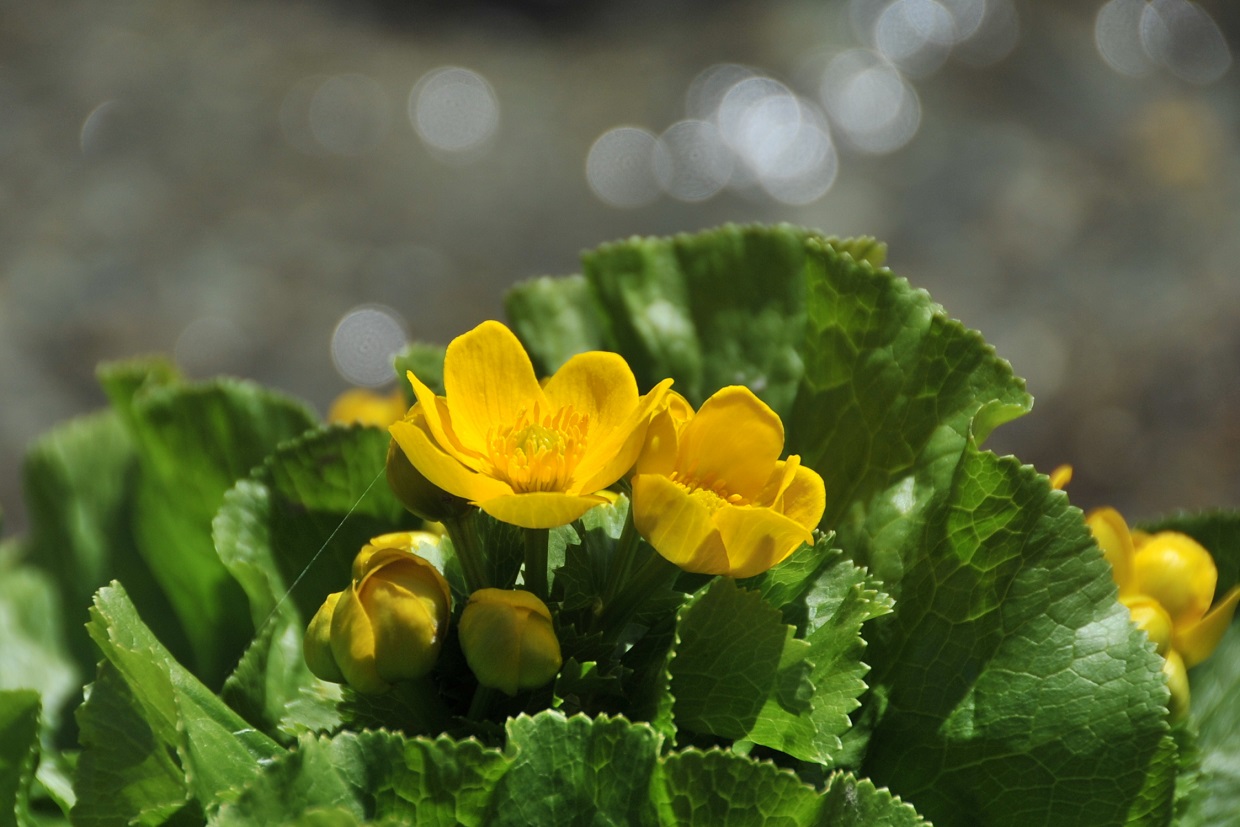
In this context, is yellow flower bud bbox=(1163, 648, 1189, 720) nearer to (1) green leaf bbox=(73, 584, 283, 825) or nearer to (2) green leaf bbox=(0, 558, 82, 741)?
(1) green leaf bbox=(73, 584, 283, 825)

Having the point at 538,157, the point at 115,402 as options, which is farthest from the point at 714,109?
the point at 115,402

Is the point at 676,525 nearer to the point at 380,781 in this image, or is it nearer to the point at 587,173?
the point at 380,781

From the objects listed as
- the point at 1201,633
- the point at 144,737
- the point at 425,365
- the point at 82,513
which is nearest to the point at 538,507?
the point at 144,737

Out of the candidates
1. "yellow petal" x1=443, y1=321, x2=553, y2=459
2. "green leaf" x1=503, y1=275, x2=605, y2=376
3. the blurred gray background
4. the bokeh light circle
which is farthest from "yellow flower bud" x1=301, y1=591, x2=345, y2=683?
the bokeh light circle

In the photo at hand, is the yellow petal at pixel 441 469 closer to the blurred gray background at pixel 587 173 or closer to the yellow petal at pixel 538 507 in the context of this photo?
the yellow petal at pixel 538 507

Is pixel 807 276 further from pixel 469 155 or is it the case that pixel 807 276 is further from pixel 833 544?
pixel 469 155

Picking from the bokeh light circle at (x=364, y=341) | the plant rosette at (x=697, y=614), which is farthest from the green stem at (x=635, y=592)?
the bokeh light circle at (x=364, y=341)
